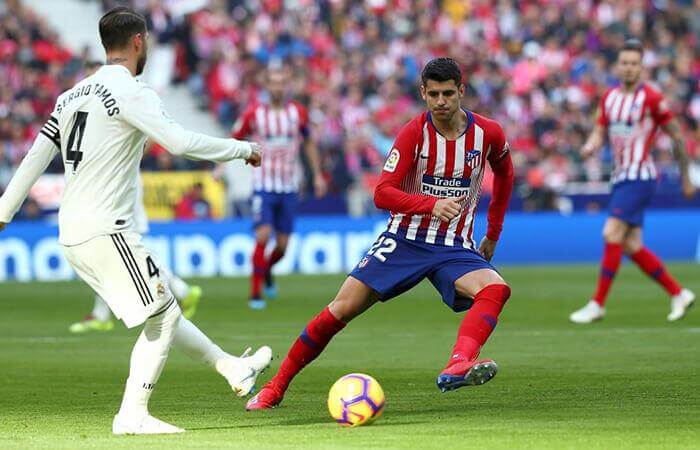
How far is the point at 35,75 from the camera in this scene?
26.7 m

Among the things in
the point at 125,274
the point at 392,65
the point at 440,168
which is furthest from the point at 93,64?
the point at 392,65

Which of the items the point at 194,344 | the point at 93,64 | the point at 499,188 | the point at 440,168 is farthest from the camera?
the point at 93,64

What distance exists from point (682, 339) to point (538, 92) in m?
18.5

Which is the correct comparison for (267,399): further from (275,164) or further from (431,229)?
(275,164)

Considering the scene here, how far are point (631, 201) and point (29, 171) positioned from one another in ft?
25.8

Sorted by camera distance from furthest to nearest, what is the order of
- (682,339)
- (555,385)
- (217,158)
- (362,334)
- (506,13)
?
(506,13) < (362,334) < (682,339) < (555,385) < (217,158)

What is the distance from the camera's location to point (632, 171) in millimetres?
13789

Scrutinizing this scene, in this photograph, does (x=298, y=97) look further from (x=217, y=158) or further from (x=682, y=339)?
(x=217, y=158)

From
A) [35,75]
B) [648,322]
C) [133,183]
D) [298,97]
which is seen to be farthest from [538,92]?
[133,183]

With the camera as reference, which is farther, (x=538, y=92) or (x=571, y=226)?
(x=538, y=92)

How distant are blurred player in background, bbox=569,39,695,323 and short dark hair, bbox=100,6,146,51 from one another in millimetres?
7308

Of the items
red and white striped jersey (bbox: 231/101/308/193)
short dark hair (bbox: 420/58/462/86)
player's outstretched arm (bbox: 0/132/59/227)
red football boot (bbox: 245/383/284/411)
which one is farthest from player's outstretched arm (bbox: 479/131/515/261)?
red and white striped jersey (bbox: 231/101/308/193)

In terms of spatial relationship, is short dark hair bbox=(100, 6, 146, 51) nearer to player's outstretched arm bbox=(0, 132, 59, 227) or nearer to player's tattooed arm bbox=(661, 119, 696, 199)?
player's outstretched arm bbox=(0, 132, 59, 227)

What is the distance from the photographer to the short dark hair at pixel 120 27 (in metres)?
7.01
